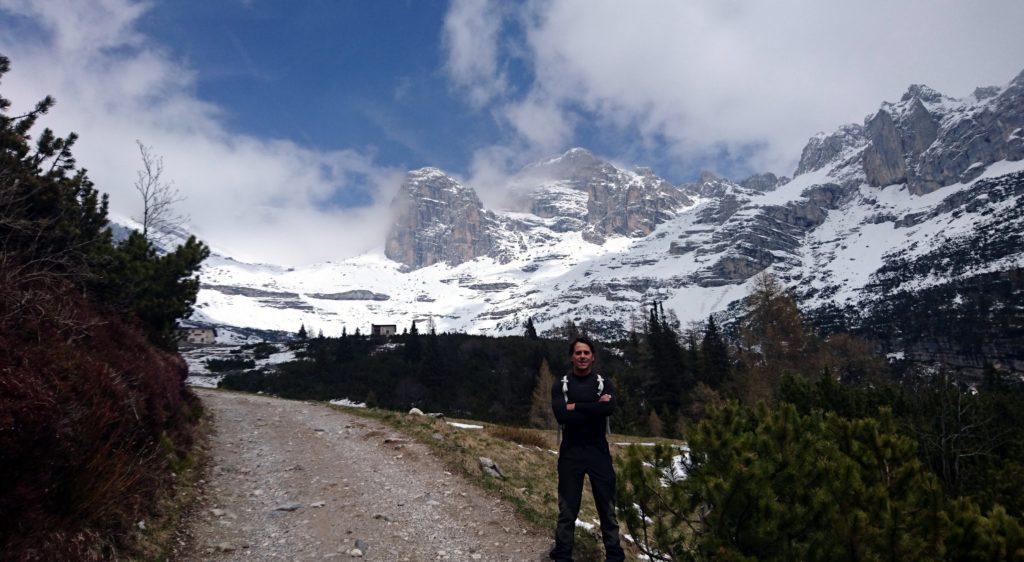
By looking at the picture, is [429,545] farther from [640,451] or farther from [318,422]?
[318,422]

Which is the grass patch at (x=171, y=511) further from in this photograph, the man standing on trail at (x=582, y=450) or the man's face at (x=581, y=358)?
the man's face at (x=581, y=358)

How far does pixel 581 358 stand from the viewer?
645cm

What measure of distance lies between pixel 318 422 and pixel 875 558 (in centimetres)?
1860

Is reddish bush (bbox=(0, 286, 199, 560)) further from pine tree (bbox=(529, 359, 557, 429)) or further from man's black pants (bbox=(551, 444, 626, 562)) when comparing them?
pine tree (bbox=(529, 359, 557, 429))

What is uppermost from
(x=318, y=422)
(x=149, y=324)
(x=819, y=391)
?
(x=149, y=324)

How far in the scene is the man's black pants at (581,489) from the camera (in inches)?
242

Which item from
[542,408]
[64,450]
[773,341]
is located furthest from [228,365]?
[64,450]

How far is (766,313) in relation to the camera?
146 ft

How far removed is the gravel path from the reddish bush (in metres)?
1.20

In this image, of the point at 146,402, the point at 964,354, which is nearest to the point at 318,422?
the point at 146,402

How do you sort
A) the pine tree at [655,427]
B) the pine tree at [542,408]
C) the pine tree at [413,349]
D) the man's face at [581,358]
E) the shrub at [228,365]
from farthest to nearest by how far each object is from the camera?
1. the pine tree at [413,349]
2. the shrub at [228,365]
3. the pine tree at [542,408]
4. the pine tree at [655,427]
5. the man's face at [581,358]

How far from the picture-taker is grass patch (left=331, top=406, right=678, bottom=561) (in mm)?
8273

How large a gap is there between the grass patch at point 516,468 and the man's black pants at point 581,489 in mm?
1064

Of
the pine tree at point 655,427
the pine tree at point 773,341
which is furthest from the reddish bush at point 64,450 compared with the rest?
the pine tree at point 655,427
